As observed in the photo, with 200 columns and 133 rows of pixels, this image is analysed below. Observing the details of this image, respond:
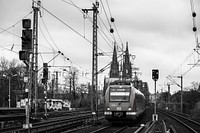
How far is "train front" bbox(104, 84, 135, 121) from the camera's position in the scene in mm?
29594

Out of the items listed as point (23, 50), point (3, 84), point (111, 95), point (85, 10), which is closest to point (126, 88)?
point (111, 95)

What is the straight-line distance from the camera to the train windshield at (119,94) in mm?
30000

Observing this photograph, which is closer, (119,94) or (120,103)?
(120,103)

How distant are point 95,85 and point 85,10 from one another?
592 cm

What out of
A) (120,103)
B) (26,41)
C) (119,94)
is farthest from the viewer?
(119,94)

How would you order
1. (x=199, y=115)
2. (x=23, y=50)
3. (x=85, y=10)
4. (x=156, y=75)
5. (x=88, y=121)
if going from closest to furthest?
(x=23, y=50) → (x=156, y=75) → (x=85, y=10) → (x=88, y=121) → (x=199, y=115)

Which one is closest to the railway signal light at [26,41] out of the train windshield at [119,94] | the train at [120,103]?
the train at [120,103]

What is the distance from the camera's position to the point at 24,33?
14820mm

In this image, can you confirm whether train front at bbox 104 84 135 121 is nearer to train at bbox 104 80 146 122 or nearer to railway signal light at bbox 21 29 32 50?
train at bbox 104 80 146 122

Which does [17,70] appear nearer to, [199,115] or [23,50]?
[199,115]

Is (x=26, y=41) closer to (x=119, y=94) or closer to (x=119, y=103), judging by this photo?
(x=119, y=103)

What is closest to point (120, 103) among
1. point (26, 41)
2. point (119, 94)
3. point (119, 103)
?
point (119, 103)

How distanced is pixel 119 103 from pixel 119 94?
787 mm

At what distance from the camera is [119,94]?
30172 mm
